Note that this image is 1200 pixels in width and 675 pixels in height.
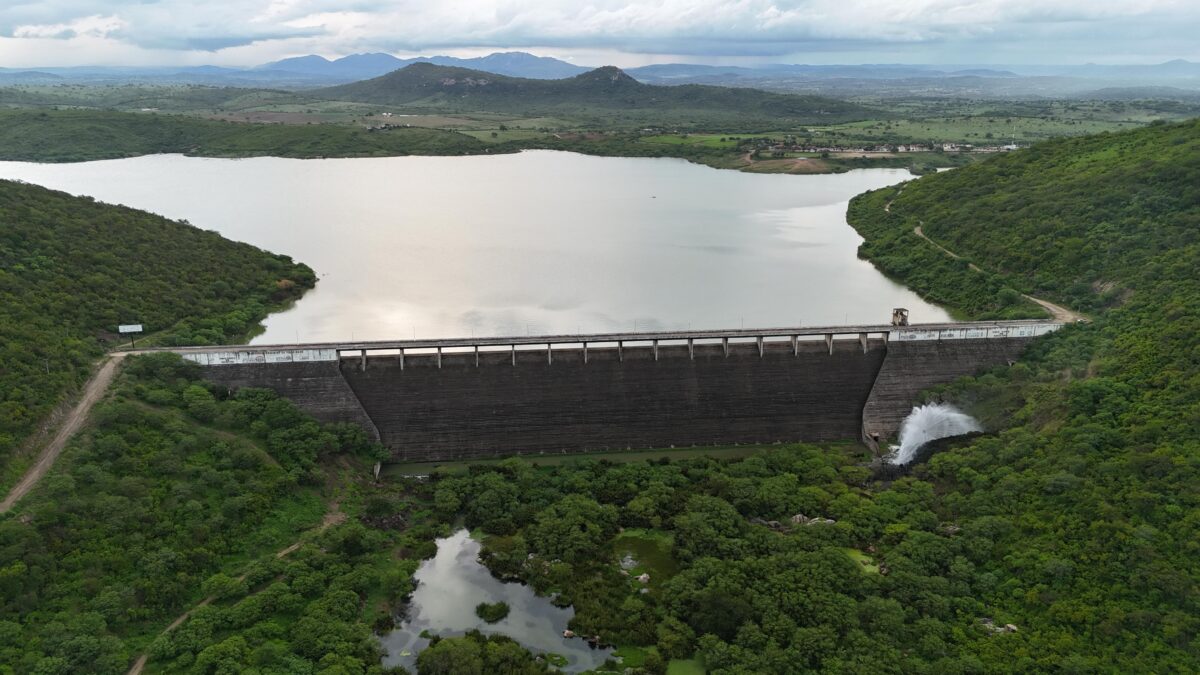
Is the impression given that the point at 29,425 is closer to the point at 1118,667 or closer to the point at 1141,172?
the point at 1118,667

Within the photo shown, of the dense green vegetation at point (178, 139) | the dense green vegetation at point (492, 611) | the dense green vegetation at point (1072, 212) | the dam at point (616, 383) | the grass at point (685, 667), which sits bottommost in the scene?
the grass at point (685, 667)

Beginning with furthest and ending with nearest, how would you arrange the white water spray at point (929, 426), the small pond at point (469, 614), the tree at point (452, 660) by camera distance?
the white water spray at point (929, 426)
the small pond at point (469, 614)
the tree at point (452, 660)

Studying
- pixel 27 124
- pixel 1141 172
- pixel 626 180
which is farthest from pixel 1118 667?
pixel 27 124

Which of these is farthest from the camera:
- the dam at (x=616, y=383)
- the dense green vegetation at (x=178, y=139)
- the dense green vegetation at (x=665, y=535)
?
the dense green vegetation at (x=178, y=139)

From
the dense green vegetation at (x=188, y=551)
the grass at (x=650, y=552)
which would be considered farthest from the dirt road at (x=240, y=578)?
the grass at (x=650, y=552)

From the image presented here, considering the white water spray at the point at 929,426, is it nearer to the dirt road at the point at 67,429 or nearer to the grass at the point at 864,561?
the grass at the point at 864,561

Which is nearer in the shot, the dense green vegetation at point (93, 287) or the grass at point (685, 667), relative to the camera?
the grass at point (685, 667)

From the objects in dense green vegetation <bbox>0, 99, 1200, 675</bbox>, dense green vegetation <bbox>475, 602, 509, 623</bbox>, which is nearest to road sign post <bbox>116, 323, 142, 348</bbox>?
dense green vegetation <bbox>0, 99, 1200, 675</bbox>

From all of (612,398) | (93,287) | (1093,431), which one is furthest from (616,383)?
(93,287)
